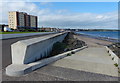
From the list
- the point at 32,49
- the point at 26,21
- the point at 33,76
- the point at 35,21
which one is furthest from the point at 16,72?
the point at 35,21

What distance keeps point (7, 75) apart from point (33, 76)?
96 centimetres

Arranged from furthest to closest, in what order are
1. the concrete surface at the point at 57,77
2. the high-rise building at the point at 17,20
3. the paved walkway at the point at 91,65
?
the high-rise building at the point at 17,20, the paved walkway at the point at 91,65, the concrete surface at the point at 57,77

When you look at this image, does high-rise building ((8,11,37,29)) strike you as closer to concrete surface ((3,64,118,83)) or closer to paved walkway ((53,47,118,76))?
paved walkway ((53,47,118,76))

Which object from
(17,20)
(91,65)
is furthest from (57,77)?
(17,20)

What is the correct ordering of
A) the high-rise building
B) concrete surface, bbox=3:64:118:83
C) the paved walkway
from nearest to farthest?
concrete surface, bbox=3:64:118:83, the paved walkway, the high-rise building

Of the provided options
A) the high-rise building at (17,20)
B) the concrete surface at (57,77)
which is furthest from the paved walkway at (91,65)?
the high-rise building at (17,20)

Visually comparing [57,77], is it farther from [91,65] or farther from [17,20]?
[17,20]

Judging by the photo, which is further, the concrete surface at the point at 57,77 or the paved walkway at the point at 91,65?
the paved walkway at the point at 91,65

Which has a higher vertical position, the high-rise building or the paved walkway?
the high-rise building

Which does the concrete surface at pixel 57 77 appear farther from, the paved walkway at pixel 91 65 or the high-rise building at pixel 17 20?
the high-rise building at pixel 17 20

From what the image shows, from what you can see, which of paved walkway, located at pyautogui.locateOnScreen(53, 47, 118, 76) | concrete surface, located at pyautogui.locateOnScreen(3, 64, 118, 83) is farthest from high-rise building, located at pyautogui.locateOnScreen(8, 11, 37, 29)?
concrete surface, located at pyautogui.locateOnScreen(3, 64, 118, 83)

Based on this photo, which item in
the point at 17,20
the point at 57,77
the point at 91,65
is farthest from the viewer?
the point at 17,20

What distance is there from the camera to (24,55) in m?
4.20

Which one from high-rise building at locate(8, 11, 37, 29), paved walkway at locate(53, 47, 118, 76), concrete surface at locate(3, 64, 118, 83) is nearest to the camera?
concrete surface at locate(3, 64, 118, 83)
